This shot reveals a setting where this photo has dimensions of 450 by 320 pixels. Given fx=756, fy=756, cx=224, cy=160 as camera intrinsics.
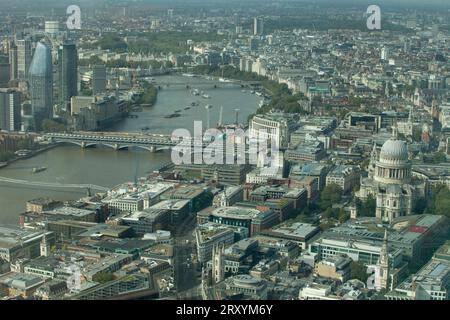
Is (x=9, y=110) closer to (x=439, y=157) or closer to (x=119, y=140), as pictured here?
(x=119, y=140)

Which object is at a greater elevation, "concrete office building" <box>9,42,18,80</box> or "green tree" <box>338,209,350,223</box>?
"concrete office building" <box>9,42,18,80</box>

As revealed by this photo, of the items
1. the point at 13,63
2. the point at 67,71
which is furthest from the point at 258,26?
the point at 13,63

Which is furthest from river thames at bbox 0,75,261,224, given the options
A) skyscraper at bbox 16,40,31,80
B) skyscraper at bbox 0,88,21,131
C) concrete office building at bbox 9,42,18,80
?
concrete office building at bbox 9,42,18,80

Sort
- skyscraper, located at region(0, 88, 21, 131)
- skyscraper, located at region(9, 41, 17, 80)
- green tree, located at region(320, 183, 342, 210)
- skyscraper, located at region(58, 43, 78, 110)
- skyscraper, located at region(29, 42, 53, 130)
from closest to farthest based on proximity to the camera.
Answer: green tree, located at region(320, 183, 342, 210)
skyscraper, located at region(0, 88, 21, 131)
skyscraper, located at region(29, 42, 53, 130)
skyscraper, located at region(58, 43, 78, 110)
skyscraper, located at region(9, 41, 17, 80)

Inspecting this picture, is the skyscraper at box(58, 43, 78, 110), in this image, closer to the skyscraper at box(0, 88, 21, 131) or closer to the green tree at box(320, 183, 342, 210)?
the skyscraper at box(0, 88, 21, 131)

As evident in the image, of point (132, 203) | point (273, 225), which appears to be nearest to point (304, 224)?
point (273, 225)

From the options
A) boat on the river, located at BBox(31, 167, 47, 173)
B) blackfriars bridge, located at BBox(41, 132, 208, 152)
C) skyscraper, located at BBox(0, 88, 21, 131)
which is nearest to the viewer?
boat on the river, located at BBox(31, 167, 47, 173)

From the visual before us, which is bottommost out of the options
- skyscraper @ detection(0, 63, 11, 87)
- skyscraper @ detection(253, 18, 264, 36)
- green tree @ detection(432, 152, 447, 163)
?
green tree @ detection(432, 152, 447, 163)

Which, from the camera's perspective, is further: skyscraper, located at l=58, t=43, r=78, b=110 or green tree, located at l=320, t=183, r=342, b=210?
skyscraper, located at l=58, t=43, r=78, b=110
